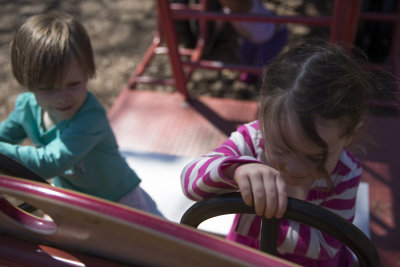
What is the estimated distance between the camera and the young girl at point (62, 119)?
1.11m

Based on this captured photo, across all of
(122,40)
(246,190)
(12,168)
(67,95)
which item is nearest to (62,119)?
(67,95)

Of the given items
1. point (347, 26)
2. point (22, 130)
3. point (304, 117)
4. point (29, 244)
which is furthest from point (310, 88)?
point (347, 26)

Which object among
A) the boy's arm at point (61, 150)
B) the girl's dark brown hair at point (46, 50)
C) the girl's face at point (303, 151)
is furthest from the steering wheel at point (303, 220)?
the girl's dark brown hair at point (46, 50)

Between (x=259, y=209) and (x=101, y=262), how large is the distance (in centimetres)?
28

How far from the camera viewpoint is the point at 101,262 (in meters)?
0.72

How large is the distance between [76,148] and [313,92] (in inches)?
25.8

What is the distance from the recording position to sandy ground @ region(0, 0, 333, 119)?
257 centimetres

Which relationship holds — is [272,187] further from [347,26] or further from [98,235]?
[347,26]

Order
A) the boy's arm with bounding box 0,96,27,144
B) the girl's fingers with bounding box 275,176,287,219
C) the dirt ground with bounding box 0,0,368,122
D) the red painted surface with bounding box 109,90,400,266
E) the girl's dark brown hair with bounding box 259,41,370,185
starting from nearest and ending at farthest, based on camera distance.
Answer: the girl's fingers with bounding box 275,176,287,219 → the girl's dark brown hair with bounding box 259,41,370,185 → the boy's arm with bounding box 0,96,27,144 → the red painted surface with bounding box 109,90,400,266 → the dirt ground with bounding box 0,0,368,122

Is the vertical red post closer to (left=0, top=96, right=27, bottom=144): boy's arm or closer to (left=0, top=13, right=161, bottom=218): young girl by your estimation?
(left=0, top=13, right=161, bottom=218): young girl

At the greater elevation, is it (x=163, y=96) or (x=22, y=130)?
(x=22, y=130)

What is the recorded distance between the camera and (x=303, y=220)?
72cm

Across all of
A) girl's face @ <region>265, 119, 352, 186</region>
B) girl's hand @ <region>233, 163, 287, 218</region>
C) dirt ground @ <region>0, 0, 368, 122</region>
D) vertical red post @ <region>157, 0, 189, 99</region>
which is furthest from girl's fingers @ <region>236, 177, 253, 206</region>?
dirt ground @ <region>0, 0, 368, 122</region>

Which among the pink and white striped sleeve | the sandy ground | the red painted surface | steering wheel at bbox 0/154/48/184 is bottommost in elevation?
the red painted surface
